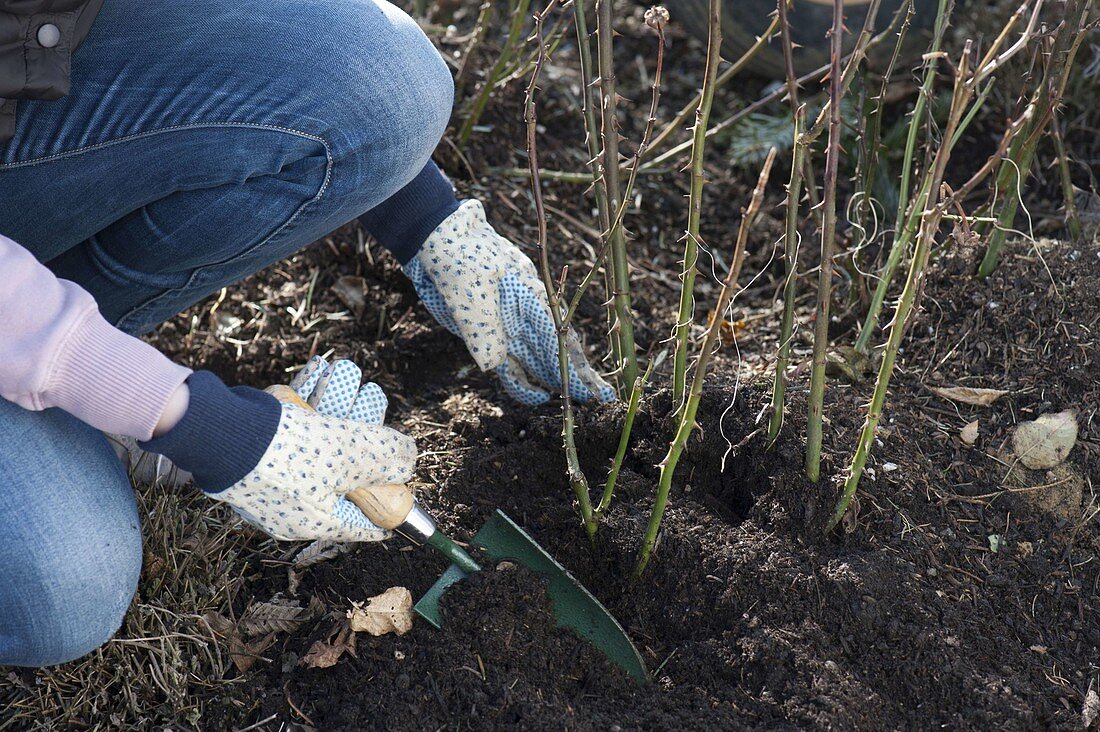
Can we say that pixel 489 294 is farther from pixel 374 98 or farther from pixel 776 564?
pixel 776 564

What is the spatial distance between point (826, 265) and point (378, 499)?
26.5 inches

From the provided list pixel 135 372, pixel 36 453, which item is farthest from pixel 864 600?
pixel 36 453

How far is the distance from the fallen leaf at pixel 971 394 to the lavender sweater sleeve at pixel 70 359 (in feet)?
4.07

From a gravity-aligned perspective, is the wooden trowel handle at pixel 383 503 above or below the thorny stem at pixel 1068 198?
below

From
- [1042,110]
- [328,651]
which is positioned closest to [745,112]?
[1042,110]

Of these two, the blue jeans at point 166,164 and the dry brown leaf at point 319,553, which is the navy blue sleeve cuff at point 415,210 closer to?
the blue jeans at point 166,164

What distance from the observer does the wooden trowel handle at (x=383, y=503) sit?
1.43m

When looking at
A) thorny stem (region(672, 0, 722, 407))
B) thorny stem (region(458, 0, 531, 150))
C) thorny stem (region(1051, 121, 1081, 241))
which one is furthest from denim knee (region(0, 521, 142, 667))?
thorny stem (region(1051, 121, 1081, 241))

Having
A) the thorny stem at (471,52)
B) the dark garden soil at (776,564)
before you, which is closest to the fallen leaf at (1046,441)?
the dark garden soil at (776,564)

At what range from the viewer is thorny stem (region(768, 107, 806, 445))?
1329mm

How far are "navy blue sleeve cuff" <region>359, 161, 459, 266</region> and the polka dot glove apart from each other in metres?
0.34

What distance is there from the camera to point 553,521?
1.69m

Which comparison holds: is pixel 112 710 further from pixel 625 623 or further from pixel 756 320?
pixel 756 320

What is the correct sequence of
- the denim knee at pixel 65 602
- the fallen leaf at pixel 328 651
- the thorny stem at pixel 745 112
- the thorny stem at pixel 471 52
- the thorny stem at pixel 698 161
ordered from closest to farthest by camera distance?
1. the thorny stem at pixel 698 161
2. the denim knee at pixel 65 602
3. the fallen leaf at pixel 328 651
4. the thorny stem at pixel 745 112
5. the thorny stem at pixel 471 52
